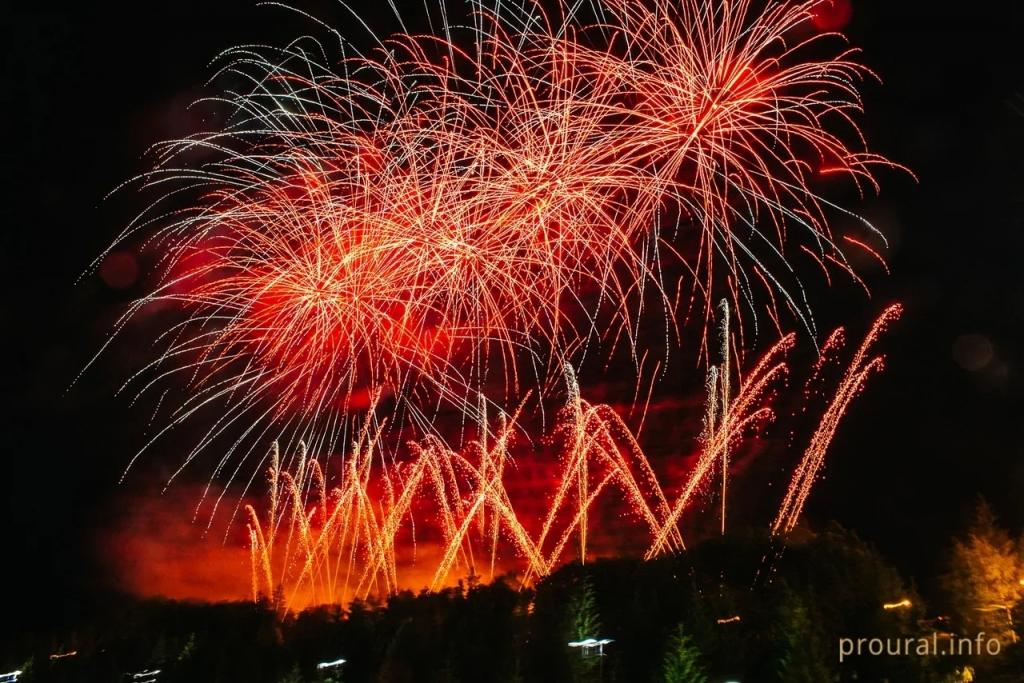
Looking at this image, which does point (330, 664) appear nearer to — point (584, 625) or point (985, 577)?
point (584, 625)

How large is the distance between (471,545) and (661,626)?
7.68 m

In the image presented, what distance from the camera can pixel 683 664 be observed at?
11984mm

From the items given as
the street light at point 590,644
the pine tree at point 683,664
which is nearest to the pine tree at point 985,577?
the pine tree at point 683,664

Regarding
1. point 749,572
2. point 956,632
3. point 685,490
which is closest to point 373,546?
point 685,490

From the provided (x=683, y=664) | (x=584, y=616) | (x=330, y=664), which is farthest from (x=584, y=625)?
(x=330, y=664)

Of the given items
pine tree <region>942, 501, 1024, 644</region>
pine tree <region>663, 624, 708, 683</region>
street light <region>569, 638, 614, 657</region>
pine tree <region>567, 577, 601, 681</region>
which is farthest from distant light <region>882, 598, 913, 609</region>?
pine tree <region>567, 577, 601, 681</region>

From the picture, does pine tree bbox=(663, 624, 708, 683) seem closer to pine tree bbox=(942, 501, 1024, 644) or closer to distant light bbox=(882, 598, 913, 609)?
distant light bbox=(882, 598, 913, 609)

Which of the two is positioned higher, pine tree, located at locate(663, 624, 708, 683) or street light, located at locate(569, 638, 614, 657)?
street light, located at locate(569, 638, 614, 657)

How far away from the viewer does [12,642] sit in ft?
70.3

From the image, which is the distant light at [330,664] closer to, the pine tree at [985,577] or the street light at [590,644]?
the street light at [590,644]

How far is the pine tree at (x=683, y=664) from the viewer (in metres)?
12.0

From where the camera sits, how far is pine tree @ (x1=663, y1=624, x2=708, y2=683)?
1197 centimetres

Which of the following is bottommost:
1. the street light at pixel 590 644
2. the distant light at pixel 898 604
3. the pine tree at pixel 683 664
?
the pine tree at pixel 683 664

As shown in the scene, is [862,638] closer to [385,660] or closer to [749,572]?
[749,572]
